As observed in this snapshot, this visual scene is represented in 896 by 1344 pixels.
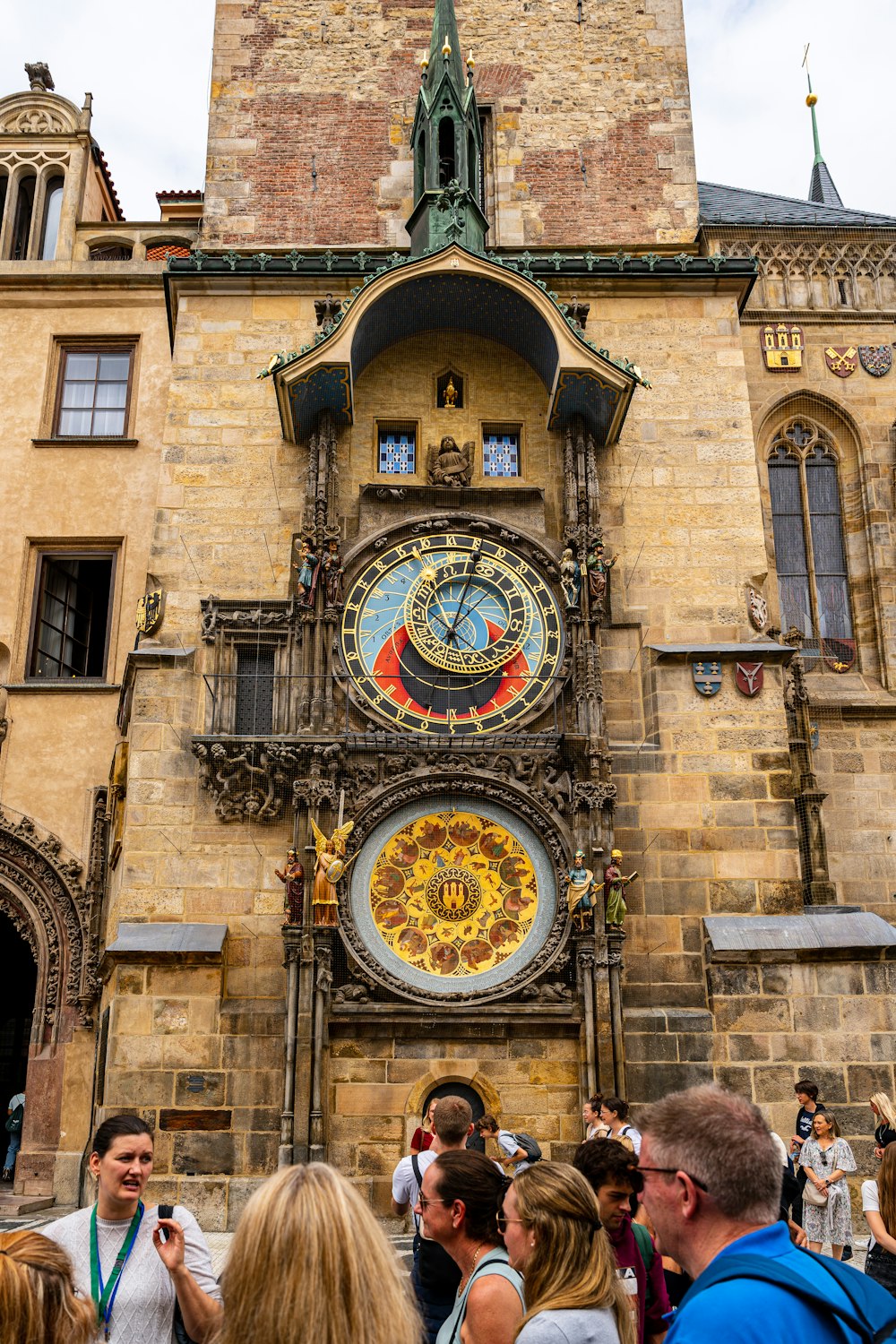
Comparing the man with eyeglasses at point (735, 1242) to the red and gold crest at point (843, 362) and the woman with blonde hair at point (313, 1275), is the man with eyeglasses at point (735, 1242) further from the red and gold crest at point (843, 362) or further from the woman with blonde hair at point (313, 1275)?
the red and gold crest at point (843, 362)

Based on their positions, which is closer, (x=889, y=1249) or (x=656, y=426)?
(x=889, y=1249)

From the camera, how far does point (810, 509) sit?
17000 mm

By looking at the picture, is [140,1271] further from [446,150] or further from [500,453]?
[446,150]

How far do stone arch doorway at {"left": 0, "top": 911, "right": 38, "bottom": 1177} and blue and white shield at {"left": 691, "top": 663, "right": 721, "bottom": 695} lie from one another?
10.7m

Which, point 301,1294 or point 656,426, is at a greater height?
point 656,426

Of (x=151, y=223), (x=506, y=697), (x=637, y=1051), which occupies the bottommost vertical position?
(x=637, y=1051)

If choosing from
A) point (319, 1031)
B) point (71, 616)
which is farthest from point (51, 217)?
point (319, 1031)

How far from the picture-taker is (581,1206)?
139 inches

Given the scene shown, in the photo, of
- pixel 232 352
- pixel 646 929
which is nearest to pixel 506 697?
pixel 646 929

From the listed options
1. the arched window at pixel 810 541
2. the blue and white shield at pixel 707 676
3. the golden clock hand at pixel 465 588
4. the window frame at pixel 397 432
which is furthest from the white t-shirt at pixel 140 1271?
the arched window at pixel 810 541

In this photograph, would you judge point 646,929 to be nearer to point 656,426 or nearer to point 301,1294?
point 656,426

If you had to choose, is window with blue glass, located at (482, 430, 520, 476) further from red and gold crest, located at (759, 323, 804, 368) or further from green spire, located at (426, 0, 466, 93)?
green spire, located at (426, 0, 466, 93)

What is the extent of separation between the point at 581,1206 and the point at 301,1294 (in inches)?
55.2

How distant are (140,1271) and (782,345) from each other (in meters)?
15.6
